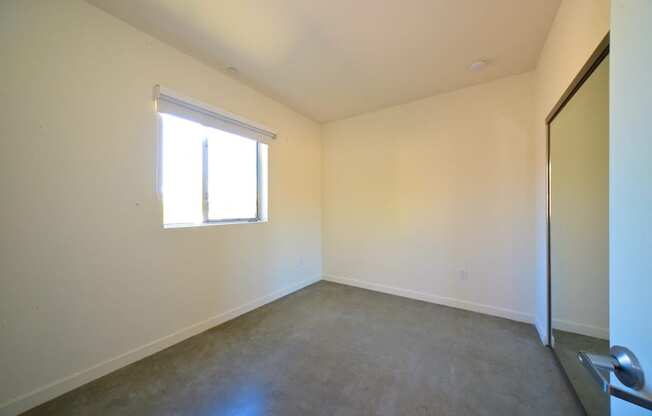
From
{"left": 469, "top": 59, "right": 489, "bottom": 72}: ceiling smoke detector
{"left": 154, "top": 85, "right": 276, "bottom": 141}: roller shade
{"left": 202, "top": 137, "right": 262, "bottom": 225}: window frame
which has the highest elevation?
{"left": 469, "top": 59, "right": 489, "bottom": 72}: ceiling smoke detector

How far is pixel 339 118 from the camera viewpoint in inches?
152

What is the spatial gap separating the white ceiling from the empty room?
2 cm

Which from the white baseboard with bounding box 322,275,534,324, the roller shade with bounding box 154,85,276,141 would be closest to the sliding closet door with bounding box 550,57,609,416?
the white baseboard with bounding box 322,275,534,324

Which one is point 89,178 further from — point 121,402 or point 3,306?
point 121,402

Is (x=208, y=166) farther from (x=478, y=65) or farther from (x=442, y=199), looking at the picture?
(x=478, y=65)

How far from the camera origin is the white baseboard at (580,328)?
1.25 metres

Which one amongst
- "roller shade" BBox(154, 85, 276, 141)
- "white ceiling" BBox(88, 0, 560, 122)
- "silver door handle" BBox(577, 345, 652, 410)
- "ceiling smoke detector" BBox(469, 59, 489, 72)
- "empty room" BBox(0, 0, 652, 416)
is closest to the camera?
"silver door handle" BBox(577, 345, 652, 410)

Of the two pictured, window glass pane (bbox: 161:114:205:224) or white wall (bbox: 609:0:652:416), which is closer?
white wall (bbox: 609:0:652:416)

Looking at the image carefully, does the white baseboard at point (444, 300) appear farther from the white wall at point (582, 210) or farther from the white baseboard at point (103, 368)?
the white baseboard at point (103, 368)

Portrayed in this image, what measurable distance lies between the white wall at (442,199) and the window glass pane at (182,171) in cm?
208

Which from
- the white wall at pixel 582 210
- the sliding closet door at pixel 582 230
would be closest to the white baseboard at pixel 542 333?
the sliding closet door at pixel 582 230

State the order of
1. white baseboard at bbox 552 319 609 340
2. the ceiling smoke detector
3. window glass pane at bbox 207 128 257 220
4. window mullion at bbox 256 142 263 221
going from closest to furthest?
1. white baseboard at bbox 552 319 609 340
2. the ceiling smoke detector
3. window glass pane at bbox 207 128 257 220
4. window mullion at bbox 256 142 263 221

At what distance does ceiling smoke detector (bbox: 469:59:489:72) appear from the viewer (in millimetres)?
2363

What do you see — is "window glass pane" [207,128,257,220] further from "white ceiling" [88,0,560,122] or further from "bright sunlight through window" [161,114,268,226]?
"white ceiling" [88,0,560,122]
